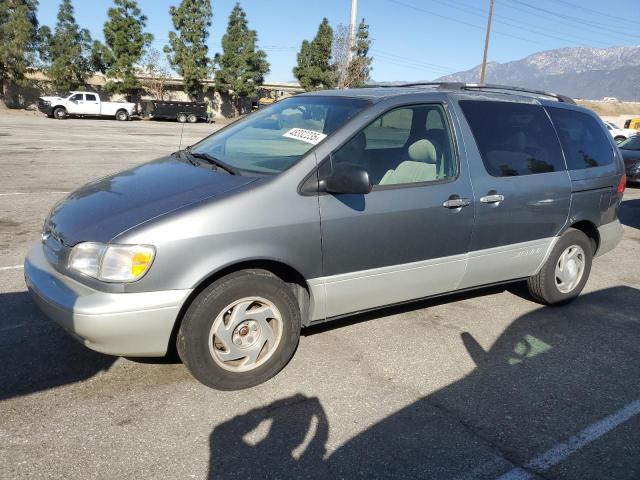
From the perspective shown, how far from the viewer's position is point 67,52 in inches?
1729

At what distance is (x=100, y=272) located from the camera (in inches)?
113

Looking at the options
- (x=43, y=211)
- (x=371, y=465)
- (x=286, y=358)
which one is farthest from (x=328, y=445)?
(x=43, y=211)

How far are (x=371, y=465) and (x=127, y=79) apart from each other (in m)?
47.0

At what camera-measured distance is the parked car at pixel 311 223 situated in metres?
2.93

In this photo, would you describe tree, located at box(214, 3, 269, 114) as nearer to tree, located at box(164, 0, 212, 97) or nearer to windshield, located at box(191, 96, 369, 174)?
tree, located at box(164, 0, 212, 97)

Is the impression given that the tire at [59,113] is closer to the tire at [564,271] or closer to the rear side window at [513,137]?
the rear side window at [513,137]

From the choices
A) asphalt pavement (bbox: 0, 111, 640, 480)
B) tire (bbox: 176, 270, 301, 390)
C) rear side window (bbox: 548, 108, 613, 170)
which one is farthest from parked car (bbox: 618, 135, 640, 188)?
tire (bbox: 176, 270, 301, 390)

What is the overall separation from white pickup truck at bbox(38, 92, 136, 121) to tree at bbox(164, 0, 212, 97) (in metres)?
12.1

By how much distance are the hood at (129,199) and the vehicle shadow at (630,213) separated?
8204mm

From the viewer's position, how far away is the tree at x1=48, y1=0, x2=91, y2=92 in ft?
143

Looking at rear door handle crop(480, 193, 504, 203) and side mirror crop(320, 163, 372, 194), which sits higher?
side mirror crop(320, 163, 372, 194)

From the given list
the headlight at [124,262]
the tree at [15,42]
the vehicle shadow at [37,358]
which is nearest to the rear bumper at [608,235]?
the headlight at [124,262]

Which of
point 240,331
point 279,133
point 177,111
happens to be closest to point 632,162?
point 279,133

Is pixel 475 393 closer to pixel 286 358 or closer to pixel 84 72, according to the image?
pixel 286 358
